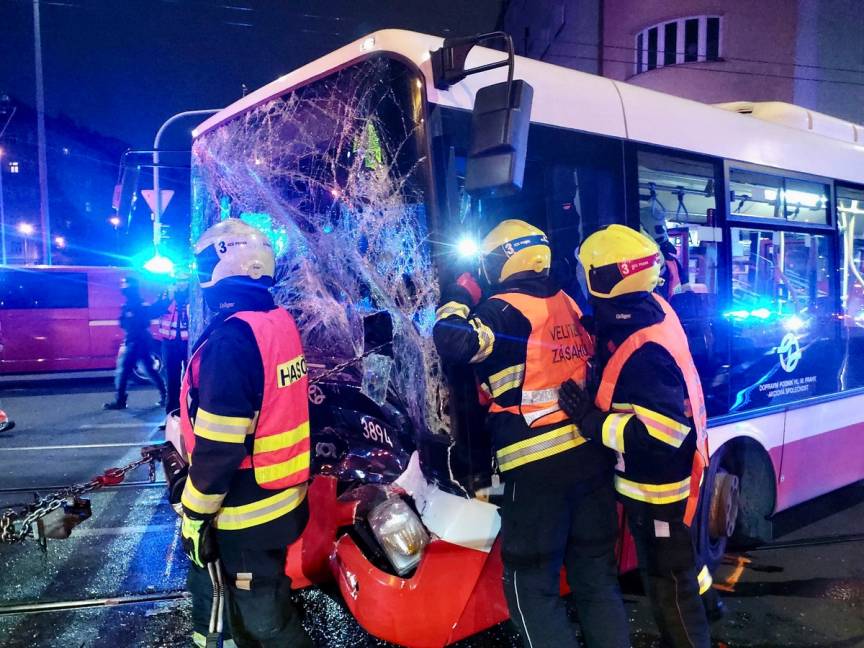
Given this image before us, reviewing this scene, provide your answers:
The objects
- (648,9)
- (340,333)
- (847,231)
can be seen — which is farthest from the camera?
(648,9)

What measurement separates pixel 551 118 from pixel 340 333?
5.25 feet

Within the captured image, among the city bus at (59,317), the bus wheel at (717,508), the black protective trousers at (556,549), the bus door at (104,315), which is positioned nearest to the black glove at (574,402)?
the black protective trousers at (556,549)

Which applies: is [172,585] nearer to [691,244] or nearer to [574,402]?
[574,402]

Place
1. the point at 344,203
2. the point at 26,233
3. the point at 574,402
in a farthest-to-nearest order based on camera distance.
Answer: the point at 26,233 < the point at 344,203 < the point at 574,402

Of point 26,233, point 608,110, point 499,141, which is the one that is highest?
point 26,233

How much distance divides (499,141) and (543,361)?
912 mm

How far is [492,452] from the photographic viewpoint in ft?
9.04

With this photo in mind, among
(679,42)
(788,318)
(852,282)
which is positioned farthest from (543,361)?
(679,42)

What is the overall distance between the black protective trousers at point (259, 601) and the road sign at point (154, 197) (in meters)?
3.02

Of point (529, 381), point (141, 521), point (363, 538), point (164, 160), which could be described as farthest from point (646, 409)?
point (141, 521)

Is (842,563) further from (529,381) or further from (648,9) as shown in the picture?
(648,9)

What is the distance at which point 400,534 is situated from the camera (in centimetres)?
270

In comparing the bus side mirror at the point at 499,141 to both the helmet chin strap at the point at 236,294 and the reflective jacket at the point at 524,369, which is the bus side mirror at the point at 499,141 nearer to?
the reflective jacket at the point at 524,369

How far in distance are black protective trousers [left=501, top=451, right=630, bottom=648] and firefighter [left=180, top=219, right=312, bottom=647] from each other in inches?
35.4
